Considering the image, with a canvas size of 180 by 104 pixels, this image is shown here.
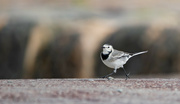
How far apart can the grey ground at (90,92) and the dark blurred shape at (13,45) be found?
311 inches

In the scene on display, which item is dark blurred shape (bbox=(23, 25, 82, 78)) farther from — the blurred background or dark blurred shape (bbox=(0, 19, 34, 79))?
dark blurred shape (bbox=(0, 19, 34, 79))

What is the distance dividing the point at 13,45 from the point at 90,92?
1058 cm

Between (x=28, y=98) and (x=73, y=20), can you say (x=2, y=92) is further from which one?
(x=73, y=20)

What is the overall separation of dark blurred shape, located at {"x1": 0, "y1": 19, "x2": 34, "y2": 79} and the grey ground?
7.90 meters

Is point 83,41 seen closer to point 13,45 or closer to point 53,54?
point 53,54

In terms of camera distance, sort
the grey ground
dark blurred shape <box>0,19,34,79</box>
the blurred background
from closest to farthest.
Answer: the grey ground
the blurred background
dark blurred shape <box>0,19,34,79</box>

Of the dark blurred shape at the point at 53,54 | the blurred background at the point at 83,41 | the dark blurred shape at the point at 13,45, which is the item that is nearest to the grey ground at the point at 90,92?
the blurred background at the point at 83,41

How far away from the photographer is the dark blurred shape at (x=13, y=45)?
18.4 metres

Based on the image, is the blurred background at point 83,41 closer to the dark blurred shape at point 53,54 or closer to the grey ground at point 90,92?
the dark blurred shape at point 53,54

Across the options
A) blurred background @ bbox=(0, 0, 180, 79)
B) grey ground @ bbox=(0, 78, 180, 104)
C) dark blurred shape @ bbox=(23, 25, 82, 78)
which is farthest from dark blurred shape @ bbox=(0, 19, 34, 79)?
grey ground @ bbox=(0, 78, 180, 104)

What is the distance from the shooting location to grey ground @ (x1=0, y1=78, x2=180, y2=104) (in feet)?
A: 26.8

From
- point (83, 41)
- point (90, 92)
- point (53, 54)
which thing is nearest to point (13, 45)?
point (53, 54)

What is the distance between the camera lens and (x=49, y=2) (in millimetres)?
22812

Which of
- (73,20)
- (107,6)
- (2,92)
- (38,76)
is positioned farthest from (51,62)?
(2,92)
